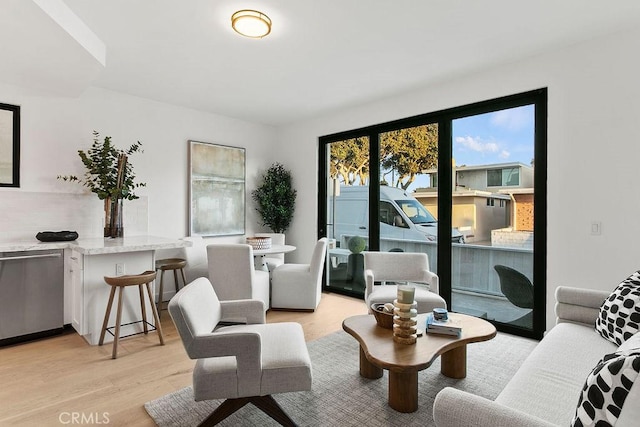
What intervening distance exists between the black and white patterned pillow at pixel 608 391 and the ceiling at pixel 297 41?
8.03 ft

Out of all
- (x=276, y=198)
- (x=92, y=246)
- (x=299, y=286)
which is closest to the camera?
(x=92, y=246)

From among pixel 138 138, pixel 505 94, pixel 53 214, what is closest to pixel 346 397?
pixel 505 94

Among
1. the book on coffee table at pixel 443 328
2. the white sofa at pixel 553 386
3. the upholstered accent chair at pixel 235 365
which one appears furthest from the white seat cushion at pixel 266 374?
the book on coffee table at pixel 443 328

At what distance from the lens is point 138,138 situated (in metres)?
4.51

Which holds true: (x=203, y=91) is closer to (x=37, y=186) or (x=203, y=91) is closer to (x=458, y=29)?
(x=37, y=186)

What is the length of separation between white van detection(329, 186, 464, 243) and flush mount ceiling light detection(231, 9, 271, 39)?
8.66 feet

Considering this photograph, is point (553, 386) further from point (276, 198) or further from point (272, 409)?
point (276, 198)

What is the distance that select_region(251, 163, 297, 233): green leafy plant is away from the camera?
560cm

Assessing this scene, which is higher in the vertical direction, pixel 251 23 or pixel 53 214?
pixel 251 23

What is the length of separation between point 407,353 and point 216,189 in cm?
401

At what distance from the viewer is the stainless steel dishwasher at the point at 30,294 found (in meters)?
3.13

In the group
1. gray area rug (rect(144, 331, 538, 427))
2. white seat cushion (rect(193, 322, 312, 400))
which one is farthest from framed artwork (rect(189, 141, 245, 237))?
white seat cushion (rect(193, 322, 312, 400))

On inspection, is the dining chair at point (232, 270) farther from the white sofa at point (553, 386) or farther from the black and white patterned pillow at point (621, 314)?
the black and white patterned pillow at point (621, 314)

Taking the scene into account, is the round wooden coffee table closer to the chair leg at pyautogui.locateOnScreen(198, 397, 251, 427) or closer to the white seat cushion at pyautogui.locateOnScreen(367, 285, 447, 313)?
the white seat cushion at pyautogui.locateOnScreen(367, 285, 447, 313)
